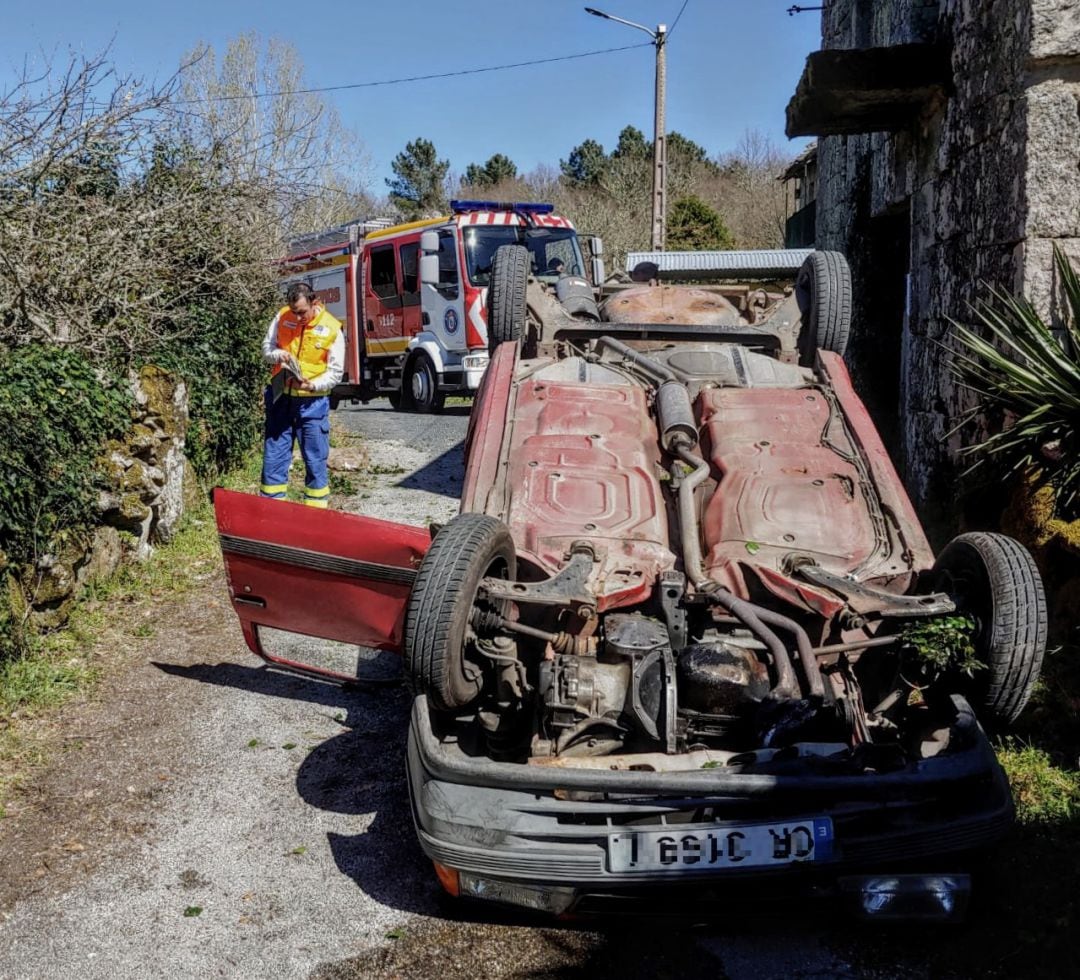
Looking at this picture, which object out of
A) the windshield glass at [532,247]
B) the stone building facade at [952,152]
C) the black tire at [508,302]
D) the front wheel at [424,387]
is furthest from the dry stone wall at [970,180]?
the front wheel at [424,387]

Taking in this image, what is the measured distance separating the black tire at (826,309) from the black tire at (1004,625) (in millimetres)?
2413

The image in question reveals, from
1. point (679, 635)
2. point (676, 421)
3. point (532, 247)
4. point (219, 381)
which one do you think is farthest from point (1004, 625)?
point (532, 247)

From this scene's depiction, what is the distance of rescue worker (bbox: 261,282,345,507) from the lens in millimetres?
7449

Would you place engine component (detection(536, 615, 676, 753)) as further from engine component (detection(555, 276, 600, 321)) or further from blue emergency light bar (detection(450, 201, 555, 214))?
blue emergency light bar (detection(450, 201, 555, 214))

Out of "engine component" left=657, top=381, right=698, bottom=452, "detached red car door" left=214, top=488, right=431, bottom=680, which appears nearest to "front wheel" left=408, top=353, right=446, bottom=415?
"engine component" left=657, top=381, right=698, bottom=452

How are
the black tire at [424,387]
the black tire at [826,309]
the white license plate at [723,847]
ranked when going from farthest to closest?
1. the black tire at [424,387]
2. the black tire at [826,309]
3. the white license plate at [723,847]

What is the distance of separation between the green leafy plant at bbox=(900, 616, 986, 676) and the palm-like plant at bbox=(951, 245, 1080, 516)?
154 cm

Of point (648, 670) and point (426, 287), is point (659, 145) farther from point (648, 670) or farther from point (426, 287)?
point (648, 670)

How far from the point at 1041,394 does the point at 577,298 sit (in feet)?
10.5

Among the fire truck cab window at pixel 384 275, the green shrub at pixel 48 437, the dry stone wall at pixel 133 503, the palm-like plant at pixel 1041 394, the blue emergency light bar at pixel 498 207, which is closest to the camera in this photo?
the palm-like plant at pixel 1041 394

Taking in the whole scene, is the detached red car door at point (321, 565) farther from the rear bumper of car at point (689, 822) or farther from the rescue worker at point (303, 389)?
the rescue worker at point (303, 389)

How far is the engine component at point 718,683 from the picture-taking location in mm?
3750

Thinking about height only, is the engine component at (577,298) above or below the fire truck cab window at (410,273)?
below

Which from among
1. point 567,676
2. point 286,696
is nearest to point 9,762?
point 286,696
